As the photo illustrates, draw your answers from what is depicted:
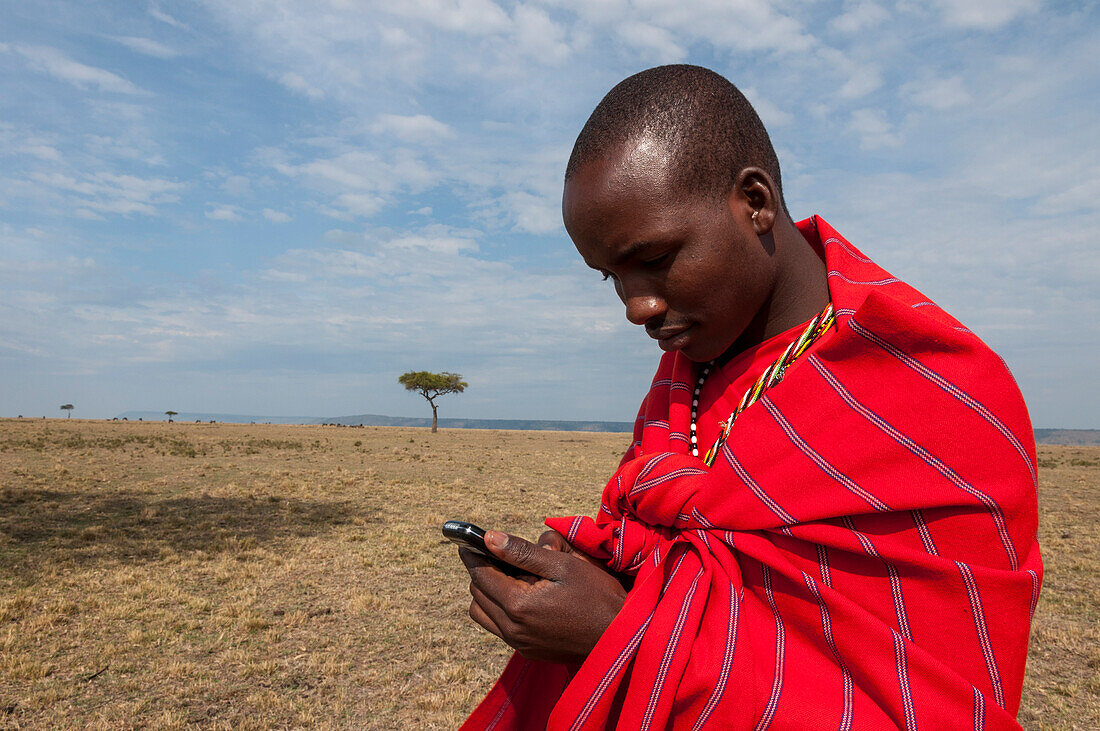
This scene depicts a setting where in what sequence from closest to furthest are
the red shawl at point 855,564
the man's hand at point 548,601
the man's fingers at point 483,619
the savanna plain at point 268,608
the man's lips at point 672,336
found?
1. the red shawl at point 855,564
2. the man's hand at point 548,601
3. the man's fingers at point 483,619
4. the man's lips at point 672,336
5. the savanna plain at point 268,608

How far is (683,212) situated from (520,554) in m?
0.83

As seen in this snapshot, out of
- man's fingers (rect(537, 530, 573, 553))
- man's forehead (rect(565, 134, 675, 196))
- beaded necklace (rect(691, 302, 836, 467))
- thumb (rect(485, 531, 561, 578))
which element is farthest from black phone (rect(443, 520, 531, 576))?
man's forehead (rect(565, 134, 675, 196))

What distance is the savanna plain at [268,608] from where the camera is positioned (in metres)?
4.66

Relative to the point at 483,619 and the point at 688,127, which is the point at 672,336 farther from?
the point at 483,619

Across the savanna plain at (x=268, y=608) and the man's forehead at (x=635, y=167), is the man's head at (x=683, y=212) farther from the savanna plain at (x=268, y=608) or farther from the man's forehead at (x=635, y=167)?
the savanna plain at (x=268, y=608)

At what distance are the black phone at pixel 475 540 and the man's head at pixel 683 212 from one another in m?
0.62

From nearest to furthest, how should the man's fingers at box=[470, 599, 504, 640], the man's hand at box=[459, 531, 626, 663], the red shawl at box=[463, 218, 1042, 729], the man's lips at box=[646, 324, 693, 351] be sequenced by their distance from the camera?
1. the red shawl at box=[463, 218, 1042, 729]
2. the man's hand at box=[459, 531, 626, 663]
3. the man's fingers at box=[470, 599, 504, 640]
4. the man's lips at box=[646, 324, 693, 351]

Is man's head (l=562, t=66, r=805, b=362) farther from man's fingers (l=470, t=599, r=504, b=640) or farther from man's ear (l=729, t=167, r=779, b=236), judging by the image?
man's fingers (l=470, t=599, r=504, b=640)

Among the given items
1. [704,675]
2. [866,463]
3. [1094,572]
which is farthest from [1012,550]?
[1094,572]

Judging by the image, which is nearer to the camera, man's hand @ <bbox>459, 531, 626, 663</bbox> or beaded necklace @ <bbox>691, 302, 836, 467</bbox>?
man's hand @ <bbox>459, 531, 626, 663</bbox>

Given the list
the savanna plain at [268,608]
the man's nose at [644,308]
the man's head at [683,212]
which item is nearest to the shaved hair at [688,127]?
the man's head at [683,212]

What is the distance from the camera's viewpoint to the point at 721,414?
1.61 meters

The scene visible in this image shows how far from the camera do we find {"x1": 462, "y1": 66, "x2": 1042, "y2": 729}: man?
1.13 metres

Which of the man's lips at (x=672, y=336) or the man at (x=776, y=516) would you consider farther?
the man's lips at (x=672, y=336)
